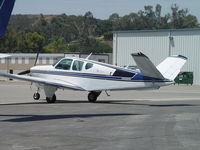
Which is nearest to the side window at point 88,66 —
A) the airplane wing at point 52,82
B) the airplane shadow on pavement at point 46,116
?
the airplane wing at point 52,82

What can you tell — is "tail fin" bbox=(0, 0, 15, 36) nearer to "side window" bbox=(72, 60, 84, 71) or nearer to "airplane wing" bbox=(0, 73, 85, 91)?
"airplane wing" bbox=(0, 73, 85, 91)

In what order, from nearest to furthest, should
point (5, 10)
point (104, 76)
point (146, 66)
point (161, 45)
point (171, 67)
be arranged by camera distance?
1. point (5, 10)
2. point (146, 66)
3. point (104, 76)
4. point (171, 67)
5. point (161, 45)

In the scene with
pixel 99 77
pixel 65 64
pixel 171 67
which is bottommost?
pixel 99 77

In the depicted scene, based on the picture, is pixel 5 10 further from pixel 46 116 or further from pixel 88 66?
pixel 88 66

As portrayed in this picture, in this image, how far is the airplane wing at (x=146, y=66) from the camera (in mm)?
20047

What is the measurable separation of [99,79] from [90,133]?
10.2m

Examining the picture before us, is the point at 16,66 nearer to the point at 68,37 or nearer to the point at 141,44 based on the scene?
the point at 141,44

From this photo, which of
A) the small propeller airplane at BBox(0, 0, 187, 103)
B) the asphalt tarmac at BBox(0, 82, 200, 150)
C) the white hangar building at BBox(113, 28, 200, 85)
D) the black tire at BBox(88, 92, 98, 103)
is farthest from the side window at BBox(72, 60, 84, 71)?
the white hangar building at BBox(113, 28, 200, 85)

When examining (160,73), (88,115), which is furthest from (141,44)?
(88,115)

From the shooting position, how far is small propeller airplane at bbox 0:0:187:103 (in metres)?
21.4

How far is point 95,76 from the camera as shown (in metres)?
22.9

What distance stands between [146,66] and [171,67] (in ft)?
8.15

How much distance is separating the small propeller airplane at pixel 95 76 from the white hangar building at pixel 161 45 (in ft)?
92.2

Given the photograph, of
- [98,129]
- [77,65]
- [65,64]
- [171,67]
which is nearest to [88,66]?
[77,65]
